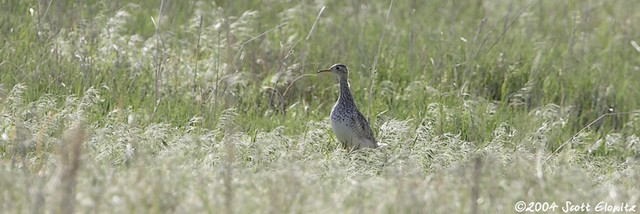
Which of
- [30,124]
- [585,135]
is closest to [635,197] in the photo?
[585,135]

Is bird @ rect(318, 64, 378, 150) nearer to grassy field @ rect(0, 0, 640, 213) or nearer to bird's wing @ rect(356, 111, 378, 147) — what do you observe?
bird's wing @ rect(356, 111, 378, 147)

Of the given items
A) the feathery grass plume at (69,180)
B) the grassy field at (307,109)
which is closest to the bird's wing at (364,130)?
the grassy field at (307,109)

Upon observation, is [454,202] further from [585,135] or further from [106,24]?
[106,24]

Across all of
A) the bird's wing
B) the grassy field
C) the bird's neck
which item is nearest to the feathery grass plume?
the grassy field

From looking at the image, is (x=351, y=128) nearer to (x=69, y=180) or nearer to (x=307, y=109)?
(x=307, y=109)

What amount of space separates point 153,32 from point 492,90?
317cm

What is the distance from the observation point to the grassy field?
5.61 m
